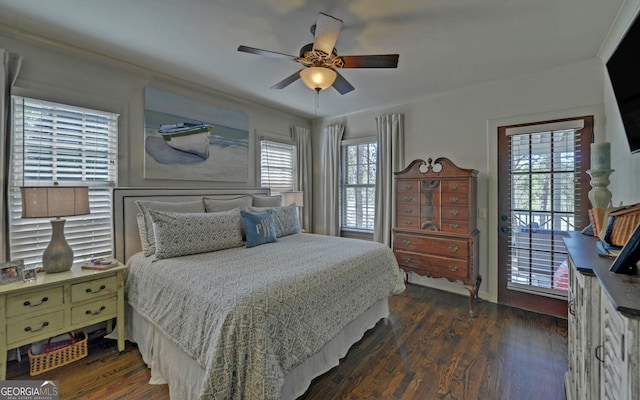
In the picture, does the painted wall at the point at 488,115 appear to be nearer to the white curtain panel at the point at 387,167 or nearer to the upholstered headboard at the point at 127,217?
the white curtain panel at the point at 387,167

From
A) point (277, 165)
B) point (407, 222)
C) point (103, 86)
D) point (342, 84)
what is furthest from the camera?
point (277, 165)

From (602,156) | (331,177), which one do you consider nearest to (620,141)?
(602,156)

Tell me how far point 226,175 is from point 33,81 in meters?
1.88

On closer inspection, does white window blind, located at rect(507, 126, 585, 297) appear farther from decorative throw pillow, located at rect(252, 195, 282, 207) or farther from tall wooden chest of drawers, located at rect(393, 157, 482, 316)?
decorative throw pillow, located at rect(252, 195, 282, 207)

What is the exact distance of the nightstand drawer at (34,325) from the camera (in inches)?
70.2

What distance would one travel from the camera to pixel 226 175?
3.60 metres

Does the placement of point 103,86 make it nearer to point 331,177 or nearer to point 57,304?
point 57,304

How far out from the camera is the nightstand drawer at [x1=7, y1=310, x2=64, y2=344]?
1.78 metres

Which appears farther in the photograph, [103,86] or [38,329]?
[103,86]

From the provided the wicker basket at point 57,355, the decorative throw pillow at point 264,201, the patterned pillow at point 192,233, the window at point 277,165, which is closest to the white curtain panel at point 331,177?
the window at point 277,165

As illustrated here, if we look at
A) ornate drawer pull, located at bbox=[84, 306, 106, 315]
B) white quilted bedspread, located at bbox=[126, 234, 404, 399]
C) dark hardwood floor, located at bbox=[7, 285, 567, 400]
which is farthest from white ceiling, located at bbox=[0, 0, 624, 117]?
dark hardwood floor, located at bbox=[7, 285, 567, 400]

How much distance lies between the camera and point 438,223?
10.7 ft

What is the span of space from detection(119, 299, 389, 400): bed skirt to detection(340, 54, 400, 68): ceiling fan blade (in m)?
2.09

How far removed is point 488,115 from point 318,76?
7.79ft
